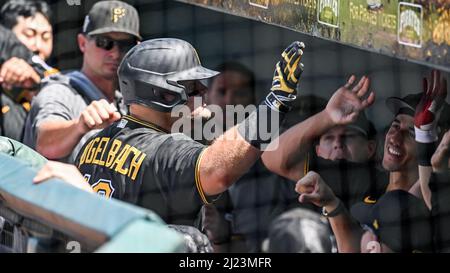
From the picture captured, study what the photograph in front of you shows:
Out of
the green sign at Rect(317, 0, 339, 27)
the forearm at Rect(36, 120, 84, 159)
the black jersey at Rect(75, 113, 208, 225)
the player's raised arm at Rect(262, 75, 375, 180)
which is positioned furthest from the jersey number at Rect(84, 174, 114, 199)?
the green sign at Rect(317, 0, 339, 27)

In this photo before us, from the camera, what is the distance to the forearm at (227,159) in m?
2.69

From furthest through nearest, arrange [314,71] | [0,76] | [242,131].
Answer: [0,76], [314,71], [242,131]

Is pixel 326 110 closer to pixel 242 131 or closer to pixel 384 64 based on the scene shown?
pixel 384 64

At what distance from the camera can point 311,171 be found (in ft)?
10.5

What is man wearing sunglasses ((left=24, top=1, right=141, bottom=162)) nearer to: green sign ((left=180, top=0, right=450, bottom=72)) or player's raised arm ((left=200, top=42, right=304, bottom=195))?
green sign ((left=180, top=0, right=450, bottom=72))

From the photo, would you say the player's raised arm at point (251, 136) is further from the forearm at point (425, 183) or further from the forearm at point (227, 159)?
the forearm at point (425, 183)

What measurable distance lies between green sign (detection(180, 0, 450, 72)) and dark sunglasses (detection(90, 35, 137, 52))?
341 mm

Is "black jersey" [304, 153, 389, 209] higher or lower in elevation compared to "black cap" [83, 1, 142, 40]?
lower

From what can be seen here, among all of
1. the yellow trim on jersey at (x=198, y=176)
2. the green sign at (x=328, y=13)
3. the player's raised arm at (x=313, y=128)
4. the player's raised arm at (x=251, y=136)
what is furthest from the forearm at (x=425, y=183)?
the yellow trim on jersey at (x=198, y=176)

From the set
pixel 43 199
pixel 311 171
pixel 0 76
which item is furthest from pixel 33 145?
pixel 43 199

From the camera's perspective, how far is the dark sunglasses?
3.50 m
